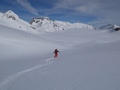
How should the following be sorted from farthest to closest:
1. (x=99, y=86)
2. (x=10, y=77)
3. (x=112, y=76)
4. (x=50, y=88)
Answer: (x=10, y=77) < (x=112, y=76) < (x=50, y=88) < (x=99, y=86)

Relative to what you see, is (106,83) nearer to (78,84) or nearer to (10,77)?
(78,84)

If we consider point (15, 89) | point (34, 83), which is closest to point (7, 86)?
point (15, 89)

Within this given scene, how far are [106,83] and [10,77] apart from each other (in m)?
6.44

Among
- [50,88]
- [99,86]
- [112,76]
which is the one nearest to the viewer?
[99,86]

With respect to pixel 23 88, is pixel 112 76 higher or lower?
higher

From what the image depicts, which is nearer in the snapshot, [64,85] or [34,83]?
[64,85]

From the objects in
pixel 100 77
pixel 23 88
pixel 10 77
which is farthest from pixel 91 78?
pixel 10 77

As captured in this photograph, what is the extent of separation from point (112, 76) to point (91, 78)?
1.22 metres

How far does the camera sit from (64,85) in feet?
22.2

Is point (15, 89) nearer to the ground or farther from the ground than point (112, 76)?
nearer to the ground

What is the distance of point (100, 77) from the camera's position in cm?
745

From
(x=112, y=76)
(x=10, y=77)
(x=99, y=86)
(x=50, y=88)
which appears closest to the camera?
(x=99, y=86)

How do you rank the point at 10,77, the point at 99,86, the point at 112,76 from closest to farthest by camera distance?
1. the point at 99,86
2. the point at 112,76
3. the point at 10,77

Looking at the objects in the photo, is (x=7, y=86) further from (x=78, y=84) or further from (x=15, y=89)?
(x=78, y=84)
